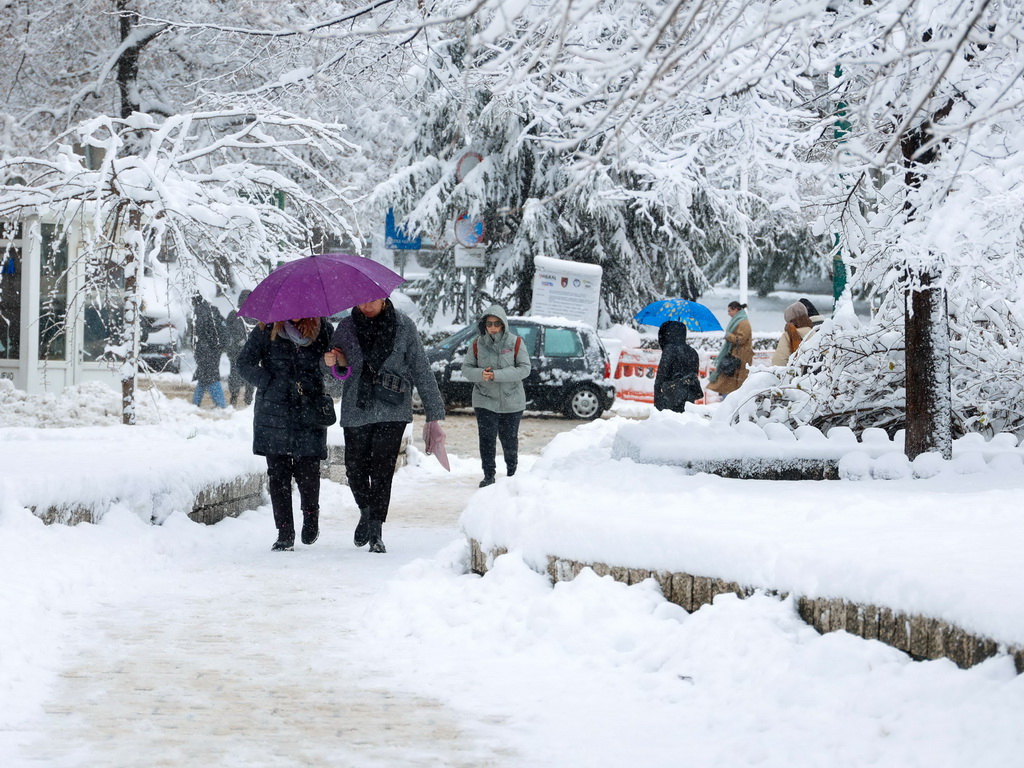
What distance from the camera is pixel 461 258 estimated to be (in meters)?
27.4

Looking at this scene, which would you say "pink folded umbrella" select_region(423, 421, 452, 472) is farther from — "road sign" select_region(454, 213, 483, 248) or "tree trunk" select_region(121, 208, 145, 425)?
"road sign" select_region(454, 213, 483, 248)

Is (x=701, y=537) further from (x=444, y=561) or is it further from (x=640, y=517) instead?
(x=444, y=561)

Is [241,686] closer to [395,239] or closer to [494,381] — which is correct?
[494,381]

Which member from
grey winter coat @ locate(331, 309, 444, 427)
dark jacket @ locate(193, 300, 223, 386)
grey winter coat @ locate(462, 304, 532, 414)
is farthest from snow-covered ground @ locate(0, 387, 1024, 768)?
dark jacket @ locate(193, 300, 223, 386)

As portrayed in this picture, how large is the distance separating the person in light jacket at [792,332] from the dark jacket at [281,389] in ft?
18.9

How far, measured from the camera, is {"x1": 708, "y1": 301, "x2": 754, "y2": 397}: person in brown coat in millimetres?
14773

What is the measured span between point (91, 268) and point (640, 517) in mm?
7940

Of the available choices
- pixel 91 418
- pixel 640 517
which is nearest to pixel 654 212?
pixel 91 418

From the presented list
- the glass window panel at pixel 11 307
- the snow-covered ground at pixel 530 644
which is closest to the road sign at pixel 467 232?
the glass window panel at pixel 11 307

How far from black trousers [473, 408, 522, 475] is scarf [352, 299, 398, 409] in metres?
3.67

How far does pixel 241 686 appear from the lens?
4.86 metres

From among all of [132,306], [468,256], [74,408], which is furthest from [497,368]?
[468,256]

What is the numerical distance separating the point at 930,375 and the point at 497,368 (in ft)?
16.3

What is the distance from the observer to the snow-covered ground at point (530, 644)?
4.00 metres
